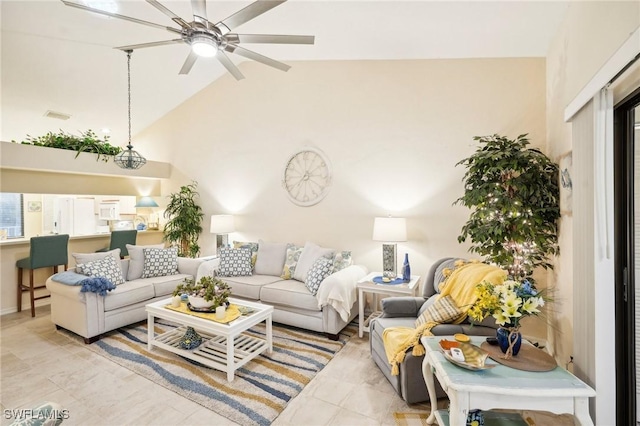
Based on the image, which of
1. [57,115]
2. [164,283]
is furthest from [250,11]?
[57,115]

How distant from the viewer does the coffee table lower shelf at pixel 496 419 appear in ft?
6.33

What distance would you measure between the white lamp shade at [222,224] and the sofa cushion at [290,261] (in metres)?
1.30

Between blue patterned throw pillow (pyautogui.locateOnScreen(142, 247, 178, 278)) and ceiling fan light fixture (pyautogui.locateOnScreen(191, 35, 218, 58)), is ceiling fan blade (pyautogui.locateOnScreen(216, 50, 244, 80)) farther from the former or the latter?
blue patterned throw pillow (pyautogui.locateOnScreen(142, 247, 178, 278))

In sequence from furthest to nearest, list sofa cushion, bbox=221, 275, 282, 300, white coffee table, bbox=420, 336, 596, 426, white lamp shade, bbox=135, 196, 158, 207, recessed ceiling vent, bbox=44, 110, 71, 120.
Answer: white lamp shade, bbox=135, 196, 158, 207
recessed ceiling vent, bbox=44, 110, 71, 120
sofa cushion, bbox=221, 275, 282, 300
white coffee table, bbox=420, 336, 596, 426

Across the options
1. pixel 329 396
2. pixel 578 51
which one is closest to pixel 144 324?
pixel 329 396

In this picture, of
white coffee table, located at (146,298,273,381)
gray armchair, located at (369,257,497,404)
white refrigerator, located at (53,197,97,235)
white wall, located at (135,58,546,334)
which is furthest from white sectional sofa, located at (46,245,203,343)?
gray armchair, located at (369,257,497,404)

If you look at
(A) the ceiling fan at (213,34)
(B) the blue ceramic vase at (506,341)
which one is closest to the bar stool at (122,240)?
(A) the ceiling fan at (213,34)

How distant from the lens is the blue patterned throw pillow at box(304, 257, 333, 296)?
140 inches

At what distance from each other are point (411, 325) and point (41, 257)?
4764 millimetres

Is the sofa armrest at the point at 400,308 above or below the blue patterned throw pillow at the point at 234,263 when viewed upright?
below

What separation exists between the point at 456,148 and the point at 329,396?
298cm

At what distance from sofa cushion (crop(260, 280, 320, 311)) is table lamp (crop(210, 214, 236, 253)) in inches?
64.1

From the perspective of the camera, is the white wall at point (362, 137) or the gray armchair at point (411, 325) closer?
the gray armchair at point (411, 325)

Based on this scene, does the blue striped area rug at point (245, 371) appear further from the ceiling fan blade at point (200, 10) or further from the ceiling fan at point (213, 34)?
the ceiling fan blade at point (200, 10)
